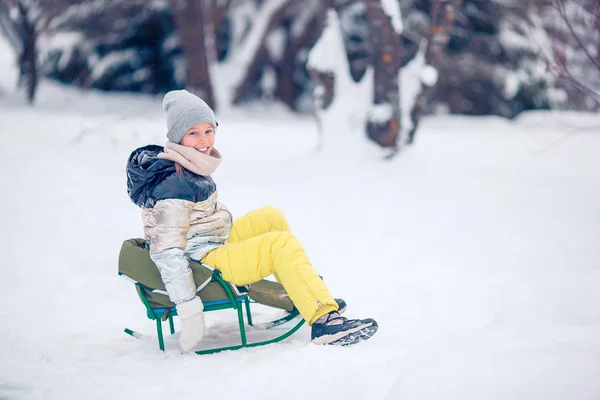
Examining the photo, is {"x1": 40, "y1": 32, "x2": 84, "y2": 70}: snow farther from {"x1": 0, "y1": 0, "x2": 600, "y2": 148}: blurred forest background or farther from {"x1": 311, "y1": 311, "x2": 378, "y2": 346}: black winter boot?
{"x1": 311, "y1": 311, "x2": 378, "y2": 346}: black winter boot

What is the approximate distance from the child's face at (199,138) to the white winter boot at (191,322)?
2.30ft

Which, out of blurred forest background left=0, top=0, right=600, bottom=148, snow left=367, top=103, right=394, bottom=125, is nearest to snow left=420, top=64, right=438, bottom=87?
snow left=367, top=103, right=394, bottom=125

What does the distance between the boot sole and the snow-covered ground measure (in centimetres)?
5

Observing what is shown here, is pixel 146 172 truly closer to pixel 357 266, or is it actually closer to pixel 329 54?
pixel 357 266

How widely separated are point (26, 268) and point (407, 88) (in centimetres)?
422

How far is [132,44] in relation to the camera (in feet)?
50.7

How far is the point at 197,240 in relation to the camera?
110 inches

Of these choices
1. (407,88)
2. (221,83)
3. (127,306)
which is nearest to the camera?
(127,306)

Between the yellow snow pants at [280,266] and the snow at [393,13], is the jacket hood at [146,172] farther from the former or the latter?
the snow at [393,13]

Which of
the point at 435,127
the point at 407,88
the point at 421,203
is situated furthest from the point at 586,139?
the point at 421,203

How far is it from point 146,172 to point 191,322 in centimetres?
71

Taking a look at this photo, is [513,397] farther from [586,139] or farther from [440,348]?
[586,139]

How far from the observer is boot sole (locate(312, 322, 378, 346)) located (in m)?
2.54

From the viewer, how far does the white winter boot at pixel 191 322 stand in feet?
8.83
